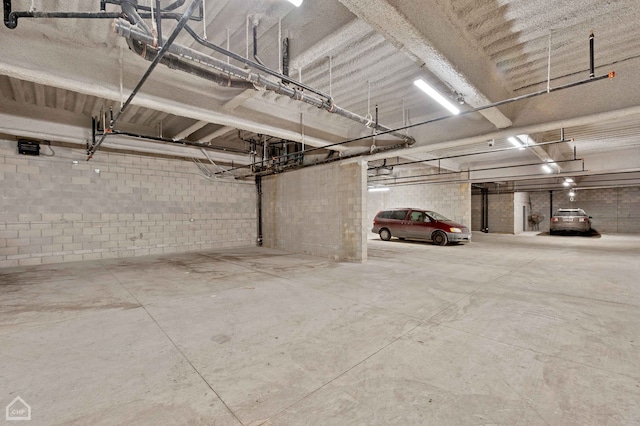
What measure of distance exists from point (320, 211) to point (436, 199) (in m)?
6.15

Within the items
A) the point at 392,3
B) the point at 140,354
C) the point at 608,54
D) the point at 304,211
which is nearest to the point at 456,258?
the point at 304,211

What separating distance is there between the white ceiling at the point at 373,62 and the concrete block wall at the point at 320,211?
5.69ft

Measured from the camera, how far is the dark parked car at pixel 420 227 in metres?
8.65

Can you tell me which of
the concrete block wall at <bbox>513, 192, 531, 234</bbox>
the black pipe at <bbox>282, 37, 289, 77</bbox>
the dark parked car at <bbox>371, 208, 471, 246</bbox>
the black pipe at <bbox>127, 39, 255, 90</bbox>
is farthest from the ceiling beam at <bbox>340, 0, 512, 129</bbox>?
the concrete block wall at <bbox>513, 192, 531, 234</bbox>

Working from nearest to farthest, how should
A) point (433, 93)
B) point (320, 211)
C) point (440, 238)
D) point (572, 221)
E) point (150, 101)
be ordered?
1. point (433, 93)
2. point (150, 101)
3. point (320, 211)
4. point (440, 238)
5. point (572, 221)

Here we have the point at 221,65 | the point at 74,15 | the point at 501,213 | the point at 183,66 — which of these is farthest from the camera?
the point at 501,213

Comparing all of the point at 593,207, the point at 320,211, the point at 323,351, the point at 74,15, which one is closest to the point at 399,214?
the point at 320,211

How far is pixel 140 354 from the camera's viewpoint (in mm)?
2070

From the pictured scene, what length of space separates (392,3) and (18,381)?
11.5ft

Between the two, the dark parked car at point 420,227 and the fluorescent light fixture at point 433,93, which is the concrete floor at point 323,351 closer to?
the fluorescent light fixture at point 433,93

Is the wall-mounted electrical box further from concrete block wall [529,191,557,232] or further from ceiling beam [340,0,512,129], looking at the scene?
concrete block wall [529,191,557,232]

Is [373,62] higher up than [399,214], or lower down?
higher up

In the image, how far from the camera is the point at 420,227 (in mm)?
9133

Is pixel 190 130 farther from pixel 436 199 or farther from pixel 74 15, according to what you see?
pixel 436 199
